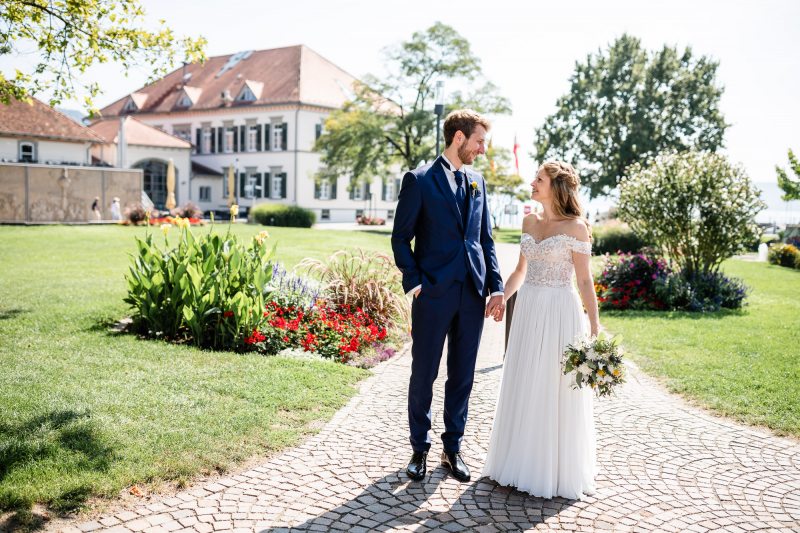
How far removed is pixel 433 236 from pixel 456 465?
1.64m

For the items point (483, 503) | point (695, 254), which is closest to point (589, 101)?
point (695, 254)

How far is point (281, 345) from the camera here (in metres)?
8.48

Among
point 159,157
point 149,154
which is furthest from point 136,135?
point 159,157

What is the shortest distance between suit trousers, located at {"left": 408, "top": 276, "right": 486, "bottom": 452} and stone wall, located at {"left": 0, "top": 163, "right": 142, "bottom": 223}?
28136mm

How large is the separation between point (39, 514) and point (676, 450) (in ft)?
15.2

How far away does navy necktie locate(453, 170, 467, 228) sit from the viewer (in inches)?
189

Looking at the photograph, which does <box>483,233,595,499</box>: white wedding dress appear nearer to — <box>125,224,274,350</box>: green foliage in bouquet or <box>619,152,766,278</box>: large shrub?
<box>125,224,274,350</box>: green foliage in bouquet

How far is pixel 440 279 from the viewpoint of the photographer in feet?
15.3

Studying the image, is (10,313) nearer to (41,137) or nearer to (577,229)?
(577,229)

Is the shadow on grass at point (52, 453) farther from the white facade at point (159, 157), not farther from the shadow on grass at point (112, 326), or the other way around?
the white facade at point (159, 157)

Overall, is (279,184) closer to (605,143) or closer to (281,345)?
(605,143)

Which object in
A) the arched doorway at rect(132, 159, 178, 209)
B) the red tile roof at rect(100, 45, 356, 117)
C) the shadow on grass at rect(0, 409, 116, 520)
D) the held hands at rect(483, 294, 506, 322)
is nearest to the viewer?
the shadow on grass at rect(0, 409, 116, 520)

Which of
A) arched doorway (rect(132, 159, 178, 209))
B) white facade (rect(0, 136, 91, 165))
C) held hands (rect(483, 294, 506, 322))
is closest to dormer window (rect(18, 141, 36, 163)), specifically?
white facade (rect(0, 136, 91, 165))

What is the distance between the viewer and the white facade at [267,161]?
171 feet
